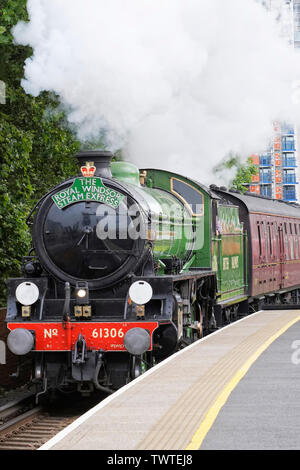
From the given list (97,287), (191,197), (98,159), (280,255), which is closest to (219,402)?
(97,287)

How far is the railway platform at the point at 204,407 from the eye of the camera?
218 inches

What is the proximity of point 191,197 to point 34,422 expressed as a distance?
191 inches

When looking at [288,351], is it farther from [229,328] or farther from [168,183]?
[168,183]

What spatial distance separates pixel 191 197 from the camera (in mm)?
12492

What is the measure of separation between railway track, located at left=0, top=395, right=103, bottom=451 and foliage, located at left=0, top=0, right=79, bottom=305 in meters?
4.61

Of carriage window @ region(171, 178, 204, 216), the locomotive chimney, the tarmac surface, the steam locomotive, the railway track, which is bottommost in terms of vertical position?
the railway track

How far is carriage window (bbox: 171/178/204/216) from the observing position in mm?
12420

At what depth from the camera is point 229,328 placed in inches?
496

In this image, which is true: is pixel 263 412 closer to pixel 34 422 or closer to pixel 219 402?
pixel 219 402

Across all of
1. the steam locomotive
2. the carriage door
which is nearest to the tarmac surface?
the steam locomotive

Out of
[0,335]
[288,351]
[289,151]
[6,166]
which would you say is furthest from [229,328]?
[289,151]

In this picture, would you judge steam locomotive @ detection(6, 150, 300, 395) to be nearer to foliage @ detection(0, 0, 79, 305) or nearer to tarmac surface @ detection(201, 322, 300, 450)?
tarmac surface @ detection(201, 322, 300, 450)
